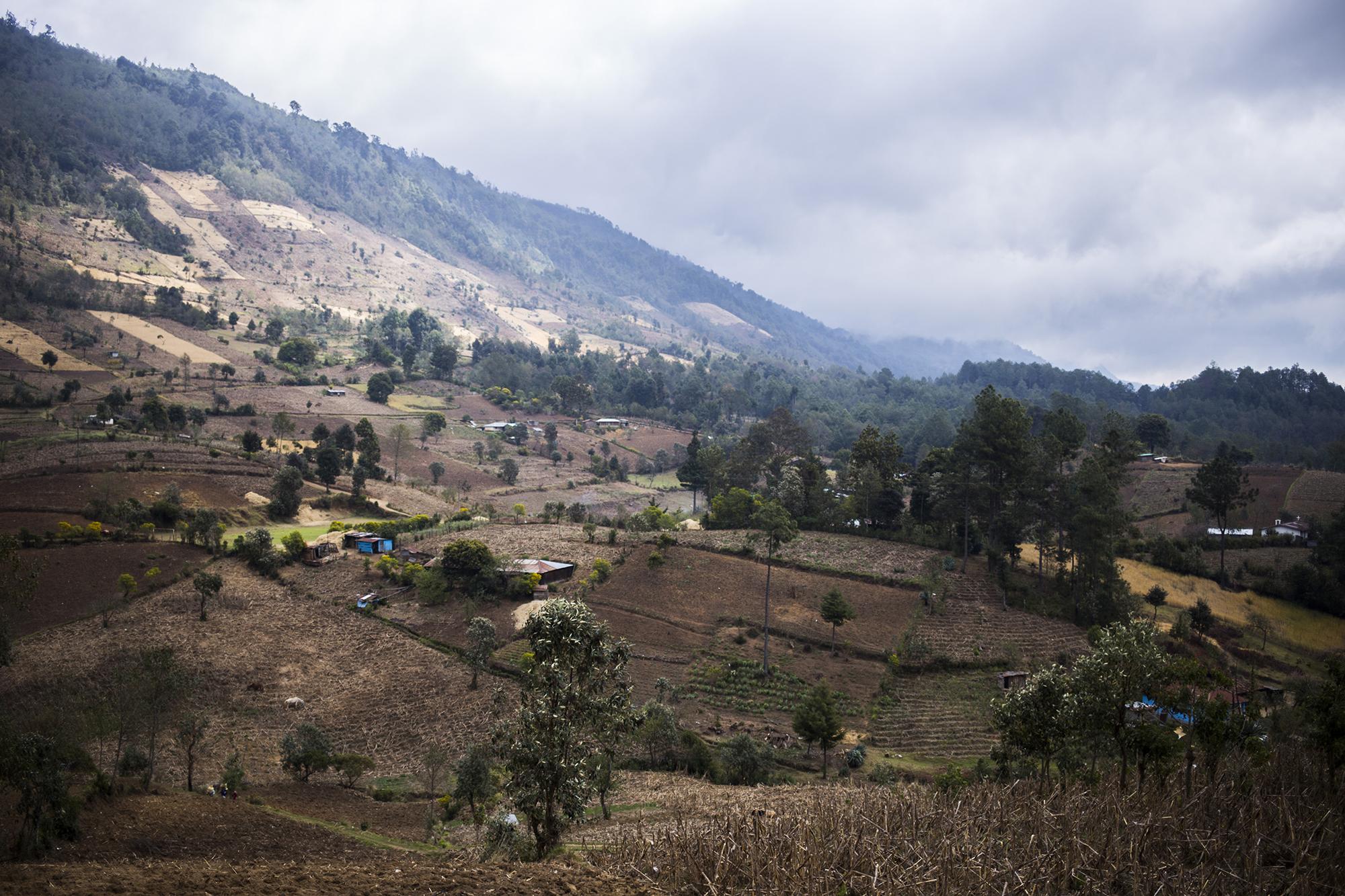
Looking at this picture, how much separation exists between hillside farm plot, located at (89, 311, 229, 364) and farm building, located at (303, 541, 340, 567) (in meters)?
60.5

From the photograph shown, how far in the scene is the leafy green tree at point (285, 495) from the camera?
168 feet

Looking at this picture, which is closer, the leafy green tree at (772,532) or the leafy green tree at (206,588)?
the leafy green tree at (206,588)

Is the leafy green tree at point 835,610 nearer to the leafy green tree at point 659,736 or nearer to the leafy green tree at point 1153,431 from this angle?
the leafy green tree at point 659,736

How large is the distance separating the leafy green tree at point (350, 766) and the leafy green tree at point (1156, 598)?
130ft

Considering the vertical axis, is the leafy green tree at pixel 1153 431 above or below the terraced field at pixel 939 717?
above

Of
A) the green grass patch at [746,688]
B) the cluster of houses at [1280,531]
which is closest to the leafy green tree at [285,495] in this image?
the green grass patch at [746,688]

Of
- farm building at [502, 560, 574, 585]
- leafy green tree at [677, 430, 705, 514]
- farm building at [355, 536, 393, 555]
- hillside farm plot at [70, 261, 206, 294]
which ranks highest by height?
hillside farm plot at [70, 261, 206, 294]

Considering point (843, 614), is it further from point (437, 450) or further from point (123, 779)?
point (437, 450)

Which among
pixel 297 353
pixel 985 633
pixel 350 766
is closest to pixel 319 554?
pixel 350 766

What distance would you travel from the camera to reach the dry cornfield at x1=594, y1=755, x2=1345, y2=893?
32.1ft

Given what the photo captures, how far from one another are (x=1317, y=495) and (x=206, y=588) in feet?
264

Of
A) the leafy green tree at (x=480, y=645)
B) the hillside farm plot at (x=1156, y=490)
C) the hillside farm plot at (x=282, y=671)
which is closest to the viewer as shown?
the hillside farm plot at (x=282, y=671)

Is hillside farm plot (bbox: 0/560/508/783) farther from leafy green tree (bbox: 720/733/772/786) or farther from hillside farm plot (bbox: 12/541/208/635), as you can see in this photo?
leafy green tree (bbox: 720/733/772/786)

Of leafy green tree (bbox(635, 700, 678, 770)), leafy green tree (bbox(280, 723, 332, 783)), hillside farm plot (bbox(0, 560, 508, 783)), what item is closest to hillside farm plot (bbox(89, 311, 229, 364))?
hillside farm plot (bbox(0, 560, 508, 783))
